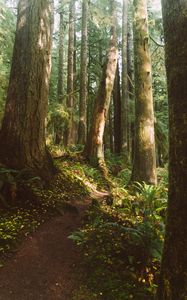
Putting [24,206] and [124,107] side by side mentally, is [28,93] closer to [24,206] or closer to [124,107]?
[24,206]

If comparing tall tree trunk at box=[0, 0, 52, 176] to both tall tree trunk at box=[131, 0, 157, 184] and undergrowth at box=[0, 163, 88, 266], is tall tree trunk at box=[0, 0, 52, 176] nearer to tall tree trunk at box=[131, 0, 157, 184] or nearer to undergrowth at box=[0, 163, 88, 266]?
undergrowth at box=[0, 163, 88, 266]

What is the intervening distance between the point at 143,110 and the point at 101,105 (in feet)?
10.7

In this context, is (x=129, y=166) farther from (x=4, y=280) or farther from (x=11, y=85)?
(x=4, y=280)

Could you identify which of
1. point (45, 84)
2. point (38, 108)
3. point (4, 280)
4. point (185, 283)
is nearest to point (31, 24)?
point (45, 84)

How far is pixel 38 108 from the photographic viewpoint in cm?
784

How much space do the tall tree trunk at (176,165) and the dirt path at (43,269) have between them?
178 cm

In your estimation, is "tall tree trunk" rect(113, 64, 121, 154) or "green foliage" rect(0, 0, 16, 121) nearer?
"green foliage" rect(0, 0, 16, 121)

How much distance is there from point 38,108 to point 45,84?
734 millimetres

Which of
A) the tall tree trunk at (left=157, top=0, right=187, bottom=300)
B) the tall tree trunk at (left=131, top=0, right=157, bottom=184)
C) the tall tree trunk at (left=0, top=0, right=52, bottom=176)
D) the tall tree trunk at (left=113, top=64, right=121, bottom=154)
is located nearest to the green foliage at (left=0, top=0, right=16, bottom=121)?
the tall tree trunk at (left=0, top=0, right=52, bottom=176)

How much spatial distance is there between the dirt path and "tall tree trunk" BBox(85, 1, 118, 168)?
6.58m

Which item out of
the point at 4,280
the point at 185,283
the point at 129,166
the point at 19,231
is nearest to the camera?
Answer: the point at 185,283

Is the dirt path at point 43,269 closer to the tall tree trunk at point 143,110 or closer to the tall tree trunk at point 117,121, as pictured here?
the tall tree trunk at point 143,110

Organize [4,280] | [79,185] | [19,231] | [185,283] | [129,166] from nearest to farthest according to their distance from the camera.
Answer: [185,283]
[4,280]
[19,231]
[79,185]
[129,166]

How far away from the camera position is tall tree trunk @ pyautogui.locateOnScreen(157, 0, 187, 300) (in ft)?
10.3
